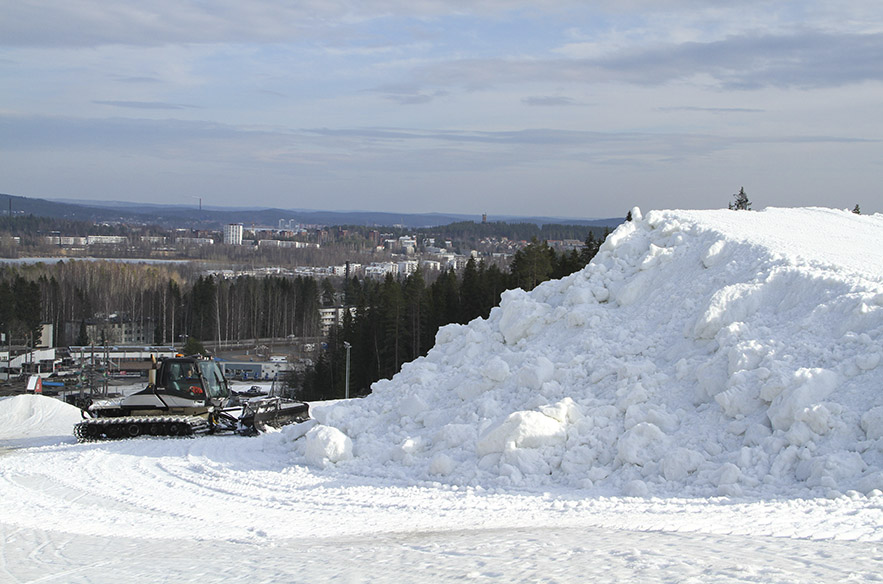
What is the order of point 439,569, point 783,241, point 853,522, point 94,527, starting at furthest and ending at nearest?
point 783,241, point 94,527, point 853,522, point 439,569

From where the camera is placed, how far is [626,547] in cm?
662

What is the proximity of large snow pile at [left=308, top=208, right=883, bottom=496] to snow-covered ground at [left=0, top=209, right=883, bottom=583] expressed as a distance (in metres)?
0.03

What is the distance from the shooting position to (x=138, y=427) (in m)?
15.6

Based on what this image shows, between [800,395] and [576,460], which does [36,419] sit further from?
[800,395]

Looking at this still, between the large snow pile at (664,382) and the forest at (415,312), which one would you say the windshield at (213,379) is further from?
the forest at (415,312)

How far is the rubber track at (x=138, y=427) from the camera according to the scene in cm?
1534

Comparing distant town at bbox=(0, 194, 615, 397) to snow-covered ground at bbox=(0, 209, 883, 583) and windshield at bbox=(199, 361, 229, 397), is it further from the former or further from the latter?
snow-covered ground at bbox=(0, 209, 883, 583)

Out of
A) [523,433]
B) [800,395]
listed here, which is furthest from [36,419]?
[800,395]

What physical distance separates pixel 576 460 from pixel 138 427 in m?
9.78

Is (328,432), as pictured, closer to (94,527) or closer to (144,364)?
(94,527)

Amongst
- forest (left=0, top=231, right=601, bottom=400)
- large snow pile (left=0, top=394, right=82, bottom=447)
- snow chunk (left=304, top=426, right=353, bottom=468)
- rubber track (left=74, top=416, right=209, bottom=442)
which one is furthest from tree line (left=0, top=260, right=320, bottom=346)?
snow chunk (left=304, top=426, right=353, bottom=468)

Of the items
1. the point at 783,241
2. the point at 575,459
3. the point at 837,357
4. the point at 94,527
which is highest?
the point at 783,241

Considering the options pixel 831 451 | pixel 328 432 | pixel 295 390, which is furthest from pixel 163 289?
pixel 831 451

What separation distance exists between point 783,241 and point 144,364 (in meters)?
51.3
